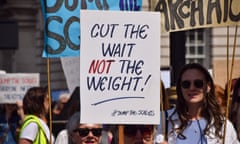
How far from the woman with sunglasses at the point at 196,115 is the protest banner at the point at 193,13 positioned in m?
0.48

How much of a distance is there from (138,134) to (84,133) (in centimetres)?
34

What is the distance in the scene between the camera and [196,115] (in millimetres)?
6090

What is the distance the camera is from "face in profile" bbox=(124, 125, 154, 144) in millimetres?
5910

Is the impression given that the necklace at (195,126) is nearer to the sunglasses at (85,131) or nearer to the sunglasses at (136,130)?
the sunglasses at (136,130)

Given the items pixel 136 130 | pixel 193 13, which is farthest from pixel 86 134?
pixel 193 13

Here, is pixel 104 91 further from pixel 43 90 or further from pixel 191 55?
pixel 191 55

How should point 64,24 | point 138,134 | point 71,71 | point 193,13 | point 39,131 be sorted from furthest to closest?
point 71,71, point 39,131, point 64,24, point 193,13, point 138,134

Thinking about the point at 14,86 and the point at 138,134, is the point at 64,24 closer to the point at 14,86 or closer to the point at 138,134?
the point at 138,134

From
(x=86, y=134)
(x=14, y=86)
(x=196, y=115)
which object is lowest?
(x=14, y=86)

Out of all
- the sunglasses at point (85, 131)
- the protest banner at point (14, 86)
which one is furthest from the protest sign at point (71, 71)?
the sunglasses at point (85, 131)

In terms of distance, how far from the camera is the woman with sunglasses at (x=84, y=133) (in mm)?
6031

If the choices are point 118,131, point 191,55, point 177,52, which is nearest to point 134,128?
point 118,131

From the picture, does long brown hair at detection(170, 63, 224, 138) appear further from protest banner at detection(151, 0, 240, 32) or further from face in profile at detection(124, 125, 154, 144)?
protest banner at detection(151, 0, 240, 32)

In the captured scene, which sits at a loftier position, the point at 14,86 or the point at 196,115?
the point at 196,115
